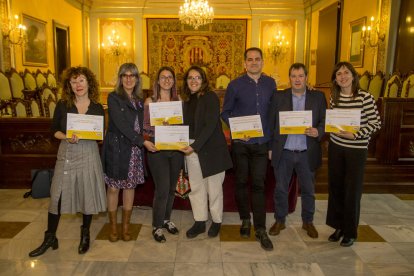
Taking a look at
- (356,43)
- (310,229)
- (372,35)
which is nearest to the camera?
(310,229)

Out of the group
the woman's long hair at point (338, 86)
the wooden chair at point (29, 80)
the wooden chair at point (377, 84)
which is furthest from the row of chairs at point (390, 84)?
the wooden chair at point (29, 80)

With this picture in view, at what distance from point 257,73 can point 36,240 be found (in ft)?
7.54

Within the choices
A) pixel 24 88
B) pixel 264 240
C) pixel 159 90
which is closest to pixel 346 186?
pixel 264 240

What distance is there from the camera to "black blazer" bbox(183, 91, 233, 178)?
2.93 m

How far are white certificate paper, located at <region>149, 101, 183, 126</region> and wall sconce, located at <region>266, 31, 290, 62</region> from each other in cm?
944

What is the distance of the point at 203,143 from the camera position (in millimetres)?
2922

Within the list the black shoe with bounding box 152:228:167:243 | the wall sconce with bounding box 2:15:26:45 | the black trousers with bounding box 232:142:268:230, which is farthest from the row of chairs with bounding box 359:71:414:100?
the wall sconce with bounding box 2:15:26:45

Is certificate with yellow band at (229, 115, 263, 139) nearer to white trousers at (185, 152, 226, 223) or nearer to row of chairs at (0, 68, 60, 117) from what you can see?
white trousers at (185, 152, 226, 223)

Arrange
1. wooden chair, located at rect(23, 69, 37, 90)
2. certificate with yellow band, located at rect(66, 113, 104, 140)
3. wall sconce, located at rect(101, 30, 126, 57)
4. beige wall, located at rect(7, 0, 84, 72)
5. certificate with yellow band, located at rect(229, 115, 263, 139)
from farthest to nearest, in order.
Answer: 1. wall sconce, located at rect(101, 30, 126, 57)
2. beige wall, located at rect(7, 0, 84, 72)
3. wooden chair, located at rect(23, 69, 37, 90)
4. certificate with yellow band, located at rect(229, 115, 263, 139)
5. certificate with yellow band, located at rect(66, 113, 104, 140)

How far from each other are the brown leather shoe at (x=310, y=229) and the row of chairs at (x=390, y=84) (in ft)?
11.9

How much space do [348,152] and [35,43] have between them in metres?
7.64

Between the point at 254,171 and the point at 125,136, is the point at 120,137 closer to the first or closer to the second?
the point at 125,136

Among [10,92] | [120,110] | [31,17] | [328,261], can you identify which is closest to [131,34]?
[31,17]

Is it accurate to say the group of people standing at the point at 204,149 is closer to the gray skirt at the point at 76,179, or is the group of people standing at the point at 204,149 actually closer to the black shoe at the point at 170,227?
the gray skirt at the point at 76,179
